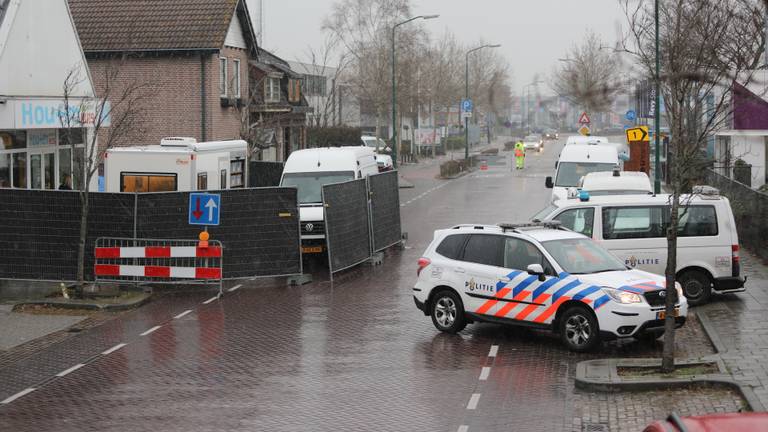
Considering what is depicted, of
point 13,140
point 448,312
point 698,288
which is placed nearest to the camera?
point 448,312

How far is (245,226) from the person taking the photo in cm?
2052

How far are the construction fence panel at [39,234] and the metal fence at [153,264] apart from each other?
21.9 inches

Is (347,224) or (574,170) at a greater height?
(574,170)

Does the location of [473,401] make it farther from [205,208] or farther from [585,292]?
[205,208]

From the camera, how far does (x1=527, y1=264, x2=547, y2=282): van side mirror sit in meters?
14.4

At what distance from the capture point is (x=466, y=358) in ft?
46.2

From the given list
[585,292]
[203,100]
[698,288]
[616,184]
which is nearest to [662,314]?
[585,292]

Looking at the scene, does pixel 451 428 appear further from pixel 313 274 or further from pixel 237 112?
pixel 237 112

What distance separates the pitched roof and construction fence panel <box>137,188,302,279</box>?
20.0 meters

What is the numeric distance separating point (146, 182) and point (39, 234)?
14.8 ft

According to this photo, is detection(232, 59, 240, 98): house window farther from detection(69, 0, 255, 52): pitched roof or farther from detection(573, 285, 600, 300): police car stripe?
detection(573, 285, 600, 300): police car stripe

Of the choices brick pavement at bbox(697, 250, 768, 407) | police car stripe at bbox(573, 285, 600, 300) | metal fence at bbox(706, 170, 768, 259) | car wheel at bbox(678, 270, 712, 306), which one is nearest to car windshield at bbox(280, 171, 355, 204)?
metal fence at bbox(706, 170, 768, 259)

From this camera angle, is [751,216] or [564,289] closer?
[564,289]

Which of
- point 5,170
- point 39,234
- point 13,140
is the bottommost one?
point 39,234
